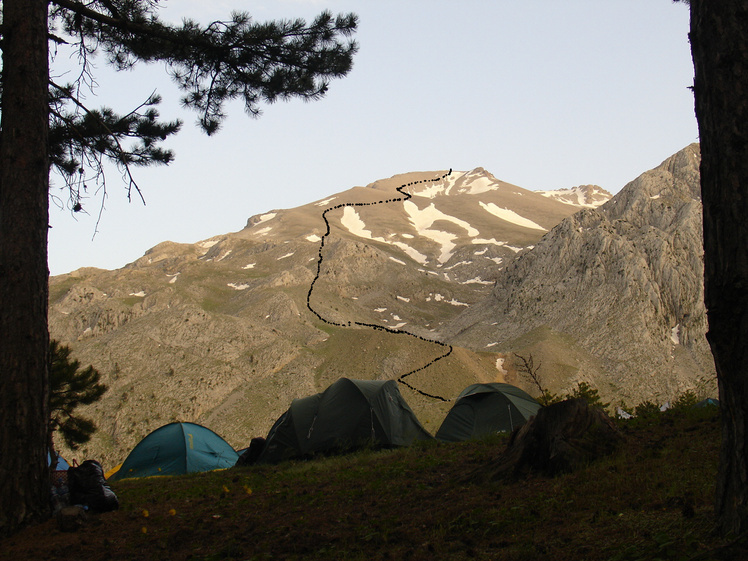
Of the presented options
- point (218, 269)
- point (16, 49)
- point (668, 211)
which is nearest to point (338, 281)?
point (218, 269)

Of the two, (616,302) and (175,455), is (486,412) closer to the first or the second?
(175,455)

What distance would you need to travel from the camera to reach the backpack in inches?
354

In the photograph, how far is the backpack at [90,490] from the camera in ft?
29.5

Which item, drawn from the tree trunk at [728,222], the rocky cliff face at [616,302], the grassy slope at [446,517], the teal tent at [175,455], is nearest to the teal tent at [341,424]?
the teal tent at [175,455]

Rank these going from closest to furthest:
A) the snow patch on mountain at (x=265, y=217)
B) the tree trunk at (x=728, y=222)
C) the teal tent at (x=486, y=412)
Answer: the tree trunk at (x=728, y=222), the teal tent at (x=486, y=412), the snow patch on mountain at (x=265, y=217)

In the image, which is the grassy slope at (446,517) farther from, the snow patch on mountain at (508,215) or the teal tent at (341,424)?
the snow patch on mountain at (508,215)

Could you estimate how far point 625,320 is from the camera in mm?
52375

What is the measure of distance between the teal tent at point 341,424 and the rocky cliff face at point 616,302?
29704 mm

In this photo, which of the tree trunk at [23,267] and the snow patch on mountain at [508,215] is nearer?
the tree trunk at [23,267]

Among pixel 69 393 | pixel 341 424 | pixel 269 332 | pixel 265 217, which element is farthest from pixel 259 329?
pixel 265 217

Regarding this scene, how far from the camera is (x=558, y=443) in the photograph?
321 inches

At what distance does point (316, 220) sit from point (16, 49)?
513 feet

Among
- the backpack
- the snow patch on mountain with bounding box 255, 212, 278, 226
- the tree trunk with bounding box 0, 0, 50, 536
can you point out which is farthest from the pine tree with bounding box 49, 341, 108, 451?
the snow patch on mountain with bounding box 255, 212, 278, 226

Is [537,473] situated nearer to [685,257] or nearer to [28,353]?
[28,353]
